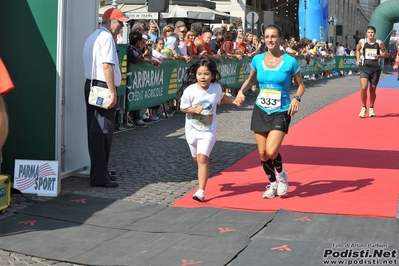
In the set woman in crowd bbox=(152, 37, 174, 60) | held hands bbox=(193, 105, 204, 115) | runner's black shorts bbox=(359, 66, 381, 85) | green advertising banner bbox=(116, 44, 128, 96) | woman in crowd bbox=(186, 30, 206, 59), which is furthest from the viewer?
woman in crowd bbox=(186, 30, 206, 59)

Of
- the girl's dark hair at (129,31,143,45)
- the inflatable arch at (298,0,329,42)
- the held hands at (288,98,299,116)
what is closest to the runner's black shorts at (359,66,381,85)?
the girl's dark hair at (129,31,143,45)

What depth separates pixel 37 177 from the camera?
7984 mm

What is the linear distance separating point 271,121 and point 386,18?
106 feet

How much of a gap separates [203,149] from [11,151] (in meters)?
2.20

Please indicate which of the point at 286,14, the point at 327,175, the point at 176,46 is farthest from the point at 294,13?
the point at 327,175

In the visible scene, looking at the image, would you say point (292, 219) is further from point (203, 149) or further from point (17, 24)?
point (17, 24)

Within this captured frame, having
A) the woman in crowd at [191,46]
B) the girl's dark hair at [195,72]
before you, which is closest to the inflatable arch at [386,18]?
the woman in crowd at [191,46]

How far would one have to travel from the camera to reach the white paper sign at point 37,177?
26.0 ft

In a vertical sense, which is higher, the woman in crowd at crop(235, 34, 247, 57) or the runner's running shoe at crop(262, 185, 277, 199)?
the woman in crowd at crop(235, 34, 247, 57)

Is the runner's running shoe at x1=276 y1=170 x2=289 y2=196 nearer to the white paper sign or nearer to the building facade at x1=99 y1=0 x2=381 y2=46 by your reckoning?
the white paper sign

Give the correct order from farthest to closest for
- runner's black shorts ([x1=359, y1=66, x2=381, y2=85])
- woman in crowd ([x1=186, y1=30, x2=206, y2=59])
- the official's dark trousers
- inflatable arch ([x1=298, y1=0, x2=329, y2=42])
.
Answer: inflatable arch ([x1=298, y1=0, x2=329, y2=42]), woman in crowd ([x1=186, y1=30, x2=206, y2=59]), runner's black shorts ([x1=359, y1=66, x2=381, y2=85]), the official's dark trousers

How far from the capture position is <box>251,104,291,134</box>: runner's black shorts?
788 cm

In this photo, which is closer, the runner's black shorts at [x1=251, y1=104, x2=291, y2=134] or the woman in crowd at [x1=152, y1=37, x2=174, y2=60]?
the runner's black shorts at [x1=251, y1=104, x2=291, y2=134]

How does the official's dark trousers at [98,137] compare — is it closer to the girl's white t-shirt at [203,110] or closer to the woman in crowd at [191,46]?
the girl's white t-shirt at [203,110]
